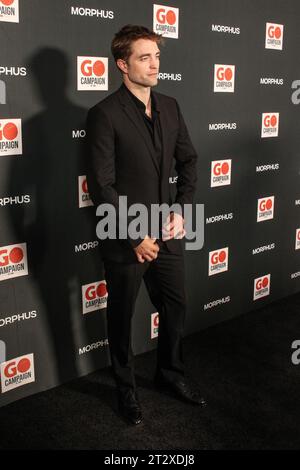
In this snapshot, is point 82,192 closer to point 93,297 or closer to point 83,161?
point 83,161

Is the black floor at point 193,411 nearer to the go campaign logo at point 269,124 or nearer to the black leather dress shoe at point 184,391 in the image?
the black leather dress shoe at point 184,391

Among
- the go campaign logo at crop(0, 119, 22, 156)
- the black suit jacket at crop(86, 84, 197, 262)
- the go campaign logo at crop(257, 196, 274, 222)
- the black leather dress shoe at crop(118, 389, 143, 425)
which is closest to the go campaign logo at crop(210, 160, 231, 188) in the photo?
the go campaign logo at crop(257, 196, 274, 222)

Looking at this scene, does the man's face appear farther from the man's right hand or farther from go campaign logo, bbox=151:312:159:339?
go campaign logo, bbox=151:312:159:339

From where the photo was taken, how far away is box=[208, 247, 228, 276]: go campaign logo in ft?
11.4

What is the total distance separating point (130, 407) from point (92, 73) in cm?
157

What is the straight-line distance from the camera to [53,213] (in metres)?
2.61

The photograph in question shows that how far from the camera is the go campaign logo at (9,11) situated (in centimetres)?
227

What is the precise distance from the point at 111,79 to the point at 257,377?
5.59 ft

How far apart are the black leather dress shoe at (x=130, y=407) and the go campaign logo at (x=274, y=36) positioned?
7.71 feet

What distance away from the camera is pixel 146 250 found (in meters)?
2.25

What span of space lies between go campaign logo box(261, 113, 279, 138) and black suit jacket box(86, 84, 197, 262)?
1.30m
